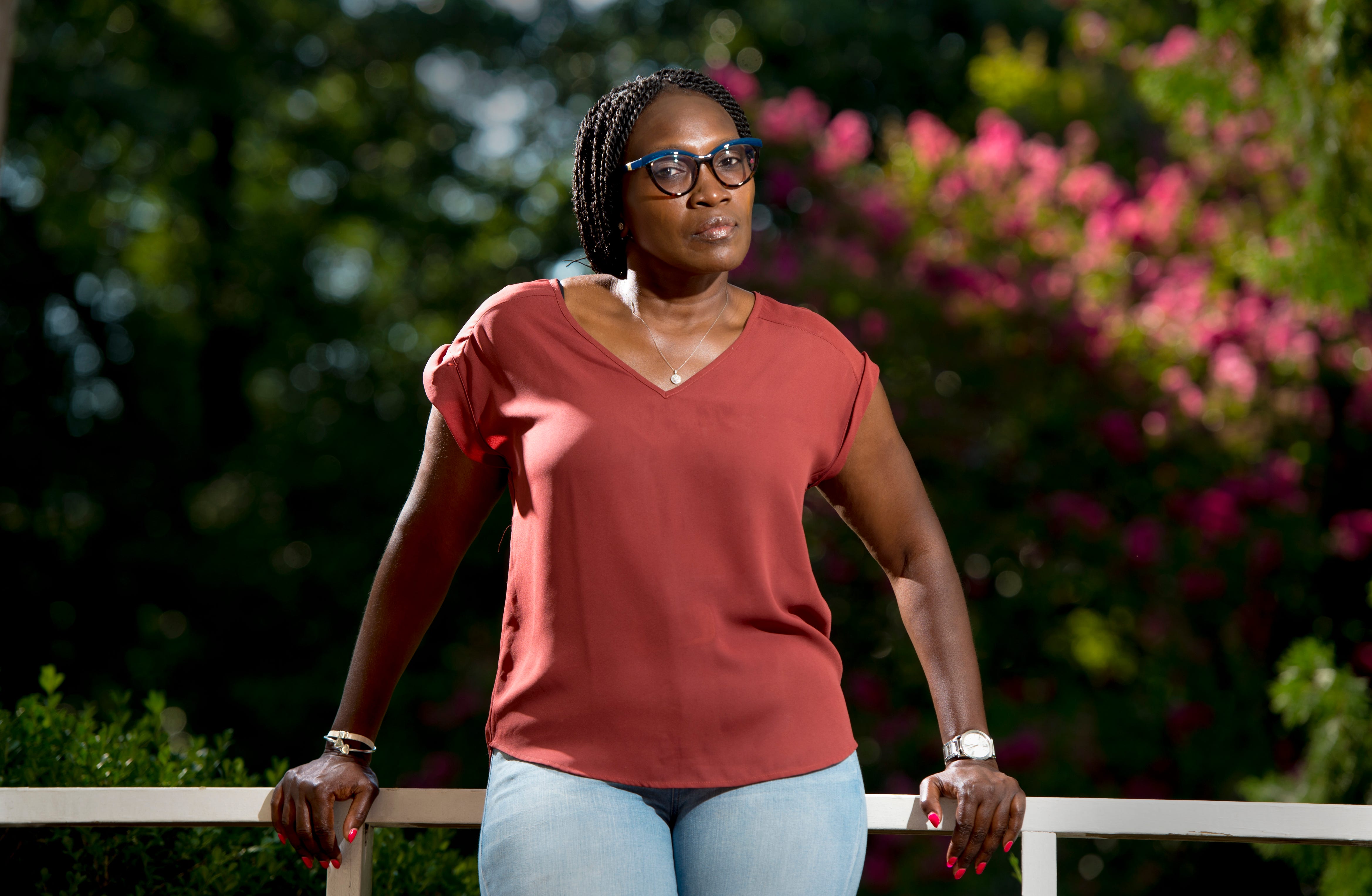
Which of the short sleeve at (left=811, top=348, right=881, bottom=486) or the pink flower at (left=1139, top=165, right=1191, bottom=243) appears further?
the pink flower at (left=1139, top=165, right=1191, bottom=243)

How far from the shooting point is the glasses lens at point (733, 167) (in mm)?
1563

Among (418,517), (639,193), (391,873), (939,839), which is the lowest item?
(939,839)

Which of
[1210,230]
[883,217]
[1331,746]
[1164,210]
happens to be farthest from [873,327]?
[1331,746]

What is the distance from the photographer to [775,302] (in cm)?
168

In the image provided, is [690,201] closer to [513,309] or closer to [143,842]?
[513,309]

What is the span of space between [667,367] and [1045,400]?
12.0ft

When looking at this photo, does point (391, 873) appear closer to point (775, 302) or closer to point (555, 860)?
point (555, 860)

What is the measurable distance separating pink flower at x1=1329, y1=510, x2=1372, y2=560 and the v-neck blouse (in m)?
3.89

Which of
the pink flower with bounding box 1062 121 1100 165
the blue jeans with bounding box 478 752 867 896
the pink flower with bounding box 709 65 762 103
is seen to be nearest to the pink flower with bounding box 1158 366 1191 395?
the pink flower with bounding box 1062 121 1100 165

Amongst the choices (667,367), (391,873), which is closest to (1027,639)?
(391,873)

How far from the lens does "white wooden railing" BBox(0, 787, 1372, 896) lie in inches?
64.2

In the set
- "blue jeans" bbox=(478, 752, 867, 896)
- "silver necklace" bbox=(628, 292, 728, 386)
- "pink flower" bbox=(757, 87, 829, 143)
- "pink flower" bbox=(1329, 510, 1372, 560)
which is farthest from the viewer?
"pink flower" bbox=(757, 87, 829, 143)

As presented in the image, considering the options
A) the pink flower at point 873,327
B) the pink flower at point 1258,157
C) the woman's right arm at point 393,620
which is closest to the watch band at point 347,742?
the woman's right arm at point 393,620

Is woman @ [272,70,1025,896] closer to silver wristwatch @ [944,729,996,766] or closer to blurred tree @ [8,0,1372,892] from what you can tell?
silver wristwatch @ [944,729,996,766]
